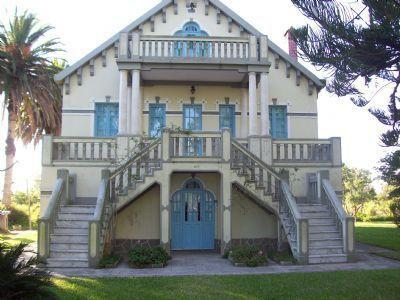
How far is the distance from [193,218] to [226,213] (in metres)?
2.60

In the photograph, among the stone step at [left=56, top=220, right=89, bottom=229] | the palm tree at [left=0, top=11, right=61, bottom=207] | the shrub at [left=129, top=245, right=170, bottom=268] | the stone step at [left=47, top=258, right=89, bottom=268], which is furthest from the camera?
the palm tree at [left=0, top=11, right=61, bottom=207]

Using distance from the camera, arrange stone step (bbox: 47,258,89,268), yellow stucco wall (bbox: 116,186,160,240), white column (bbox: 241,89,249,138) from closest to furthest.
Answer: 1. stone step (bbox: 47,258,89,268)
2. yellow stucco wall (bbox: 116,186,160,240)
3. white column (bbox: 241,89,249,138)

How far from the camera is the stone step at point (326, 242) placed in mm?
13875

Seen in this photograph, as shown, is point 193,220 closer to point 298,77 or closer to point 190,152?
point 190,152

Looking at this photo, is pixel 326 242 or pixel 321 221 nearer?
pixel 326 242

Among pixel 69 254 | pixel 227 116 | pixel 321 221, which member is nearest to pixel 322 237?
pixel 321 221

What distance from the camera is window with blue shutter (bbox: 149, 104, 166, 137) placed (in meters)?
18.4

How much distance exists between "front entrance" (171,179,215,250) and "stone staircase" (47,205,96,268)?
3.57m

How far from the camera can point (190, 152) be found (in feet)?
50.4

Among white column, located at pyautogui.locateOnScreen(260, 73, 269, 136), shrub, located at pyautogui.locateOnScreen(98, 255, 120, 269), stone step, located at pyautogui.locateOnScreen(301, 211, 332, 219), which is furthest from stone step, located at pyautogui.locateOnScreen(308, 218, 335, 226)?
shrub, located at pyautogui.locateOnScreen(98, 255, 120, 269)

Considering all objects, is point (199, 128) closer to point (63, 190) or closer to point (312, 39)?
point (63, 190)

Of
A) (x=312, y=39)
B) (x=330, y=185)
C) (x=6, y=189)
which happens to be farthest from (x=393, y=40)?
(x=6, y=189)

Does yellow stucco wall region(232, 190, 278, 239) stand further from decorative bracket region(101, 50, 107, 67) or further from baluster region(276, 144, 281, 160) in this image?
decorative bracket region(101, 50, 107, 67)

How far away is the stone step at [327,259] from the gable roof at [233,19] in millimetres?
7751
